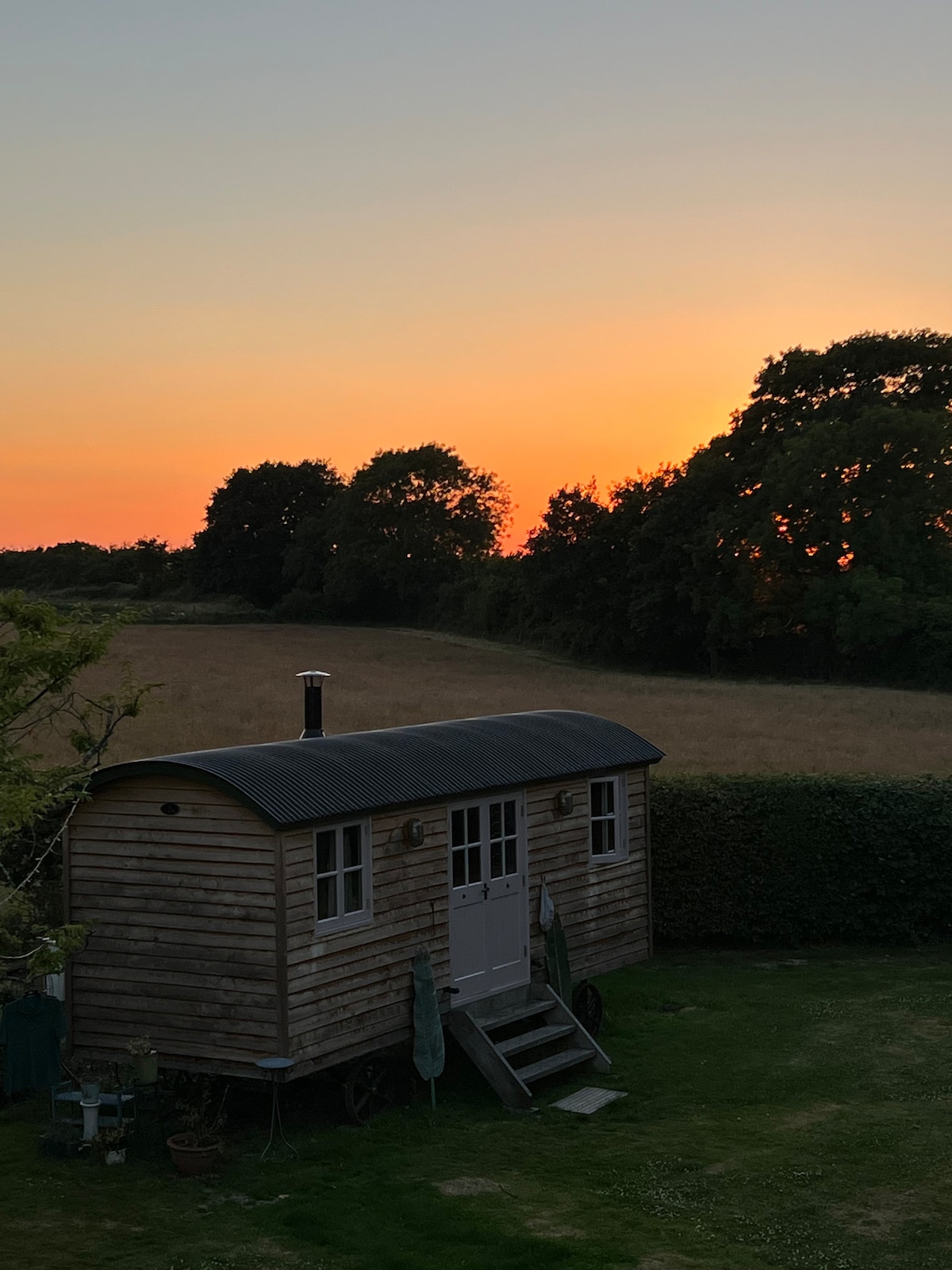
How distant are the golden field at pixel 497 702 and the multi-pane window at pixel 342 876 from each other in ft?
29.7

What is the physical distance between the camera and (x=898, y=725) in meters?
37.3

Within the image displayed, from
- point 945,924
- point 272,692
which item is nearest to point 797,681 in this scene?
point 272,692

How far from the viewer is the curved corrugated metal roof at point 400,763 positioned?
38.4ft

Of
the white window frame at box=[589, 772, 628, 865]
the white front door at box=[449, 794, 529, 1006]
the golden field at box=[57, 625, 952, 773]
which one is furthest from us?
the golden field at box=[57, 625, 952, 773]

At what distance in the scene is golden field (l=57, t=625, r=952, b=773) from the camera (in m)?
30.0

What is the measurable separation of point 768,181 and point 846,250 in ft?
9.28

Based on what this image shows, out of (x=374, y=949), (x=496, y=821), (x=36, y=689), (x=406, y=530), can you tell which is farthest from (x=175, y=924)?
(x=406, y=530)

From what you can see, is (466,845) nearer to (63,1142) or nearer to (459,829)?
(459,829)

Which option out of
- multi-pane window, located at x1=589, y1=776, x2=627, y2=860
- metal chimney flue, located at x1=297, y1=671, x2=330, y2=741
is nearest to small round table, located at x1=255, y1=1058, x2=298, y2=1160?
metal chimney flue, located at x1=297, y1=671, x2=330, y2=741

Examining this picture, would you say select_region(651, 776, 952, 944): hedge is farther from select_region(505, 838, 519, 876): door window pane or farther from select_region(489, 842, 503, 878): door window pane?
select_region(489, 842, 503, 878): door window pane

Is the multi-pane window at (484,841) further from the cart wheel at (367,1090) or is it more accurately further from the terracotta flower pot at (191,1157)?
the terracotta flower pot at (191,1157)

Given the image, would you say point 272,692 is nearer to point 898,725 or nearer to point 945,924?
point 898,725

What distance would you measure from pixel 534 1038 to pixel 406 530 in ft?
241

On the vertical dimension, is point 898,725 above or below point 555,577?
below
